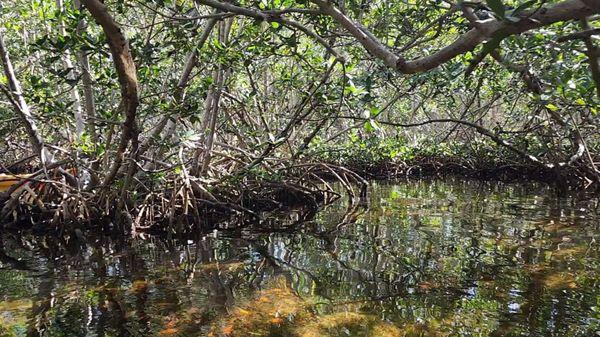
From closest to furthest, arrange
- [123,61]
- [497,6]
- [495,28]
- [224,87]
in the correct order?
[497,6], [495,28], [123,61], [224,87]

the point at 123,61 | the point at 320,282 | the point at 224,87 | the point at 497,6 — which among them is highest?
the point at 224,87

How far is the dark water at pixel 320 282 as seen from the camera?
8.72 feet

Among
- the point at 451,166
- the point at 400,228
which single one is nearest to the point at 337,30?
the point at 400,228

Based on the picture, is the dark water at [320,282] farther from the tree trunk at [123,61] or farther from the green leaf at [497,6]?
the green leaf at [497,6]

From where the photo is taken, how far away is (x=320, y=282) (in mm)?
3404

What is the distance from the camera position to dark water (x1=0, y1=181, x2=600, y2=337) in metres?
2.66

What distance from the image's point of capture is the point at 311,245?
4.64 meters

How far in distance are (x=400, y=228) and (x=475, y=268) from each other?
67.9 inches

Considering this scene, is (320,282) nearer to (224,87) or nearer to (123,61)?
(123,61)

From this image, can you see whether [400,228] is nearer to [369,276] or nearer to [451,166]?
[369,276]

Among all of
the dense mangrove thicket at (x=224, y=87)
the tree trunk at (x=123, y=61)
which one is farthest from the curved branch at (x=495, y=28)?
the tree trunk at (x=123, y=61)

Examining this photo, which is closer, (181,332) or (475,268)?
(181,332)

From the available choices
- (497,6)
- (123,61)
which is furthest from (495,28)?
(123,61)

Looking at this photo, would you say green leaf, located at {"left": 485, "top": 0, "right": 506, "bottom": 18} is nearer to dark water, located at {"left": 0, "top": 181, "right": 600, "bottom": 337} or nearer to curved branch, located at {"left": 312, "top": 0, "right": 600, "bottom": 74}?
curved branch, located at {"left": 312, "top": 0, "right": 600, "bottom": 74}
